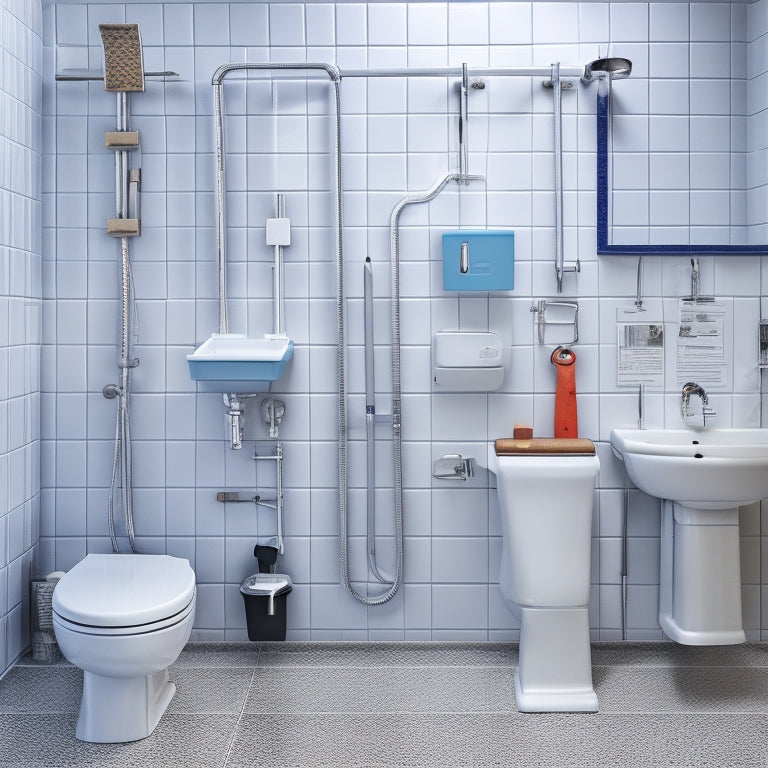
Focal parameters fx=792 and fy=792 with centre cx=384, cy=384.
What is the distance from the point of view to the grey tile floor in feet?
6.47

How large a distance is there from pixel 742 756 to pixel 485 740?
632 mm

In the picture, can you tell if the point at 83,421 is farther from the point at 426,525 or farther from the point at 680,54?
the point at 680,54

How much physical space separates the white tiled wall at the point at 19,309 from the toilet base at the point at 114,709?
1.61 feet

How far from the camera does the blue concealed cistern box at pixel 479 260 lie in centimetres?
241

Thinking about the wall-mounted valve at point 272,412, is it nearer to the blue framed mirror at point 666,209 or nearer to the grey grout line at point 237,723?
the grey grout line at point 237,723

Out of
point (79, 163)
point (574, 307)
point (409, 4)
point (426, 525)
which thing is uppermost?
point (409, 4)

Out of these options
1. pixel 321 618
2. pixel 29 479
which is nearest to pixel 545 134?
pixel 321 618

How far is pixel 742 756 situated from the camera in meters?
1.96

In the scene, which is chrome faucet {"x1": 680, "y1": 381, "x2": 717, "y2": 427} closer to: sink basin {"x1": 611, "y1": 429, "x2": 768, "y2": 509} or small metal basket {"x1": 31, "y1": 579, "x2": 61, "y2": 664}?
sink basin {"x1": 611, "y1": 429, "x2": 768, "y2": 509}

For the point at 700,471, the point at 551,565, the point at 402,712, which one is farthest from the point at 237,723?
the point at 700,471

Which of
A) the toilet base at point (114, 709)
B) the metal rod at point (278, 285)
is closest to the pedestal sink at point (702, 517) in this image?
the metal rod at point (278, 285)

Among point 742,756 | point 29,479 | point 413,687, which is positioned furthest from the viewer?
point 29,479

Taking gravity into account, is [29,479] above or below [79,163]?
below

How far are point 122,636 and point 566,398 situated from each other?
4.77 feet
